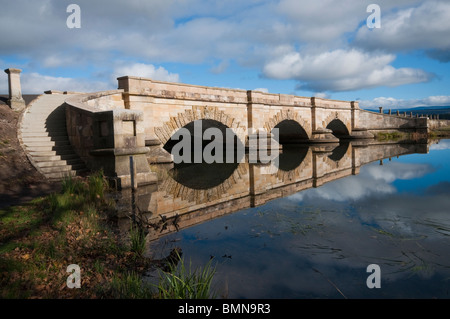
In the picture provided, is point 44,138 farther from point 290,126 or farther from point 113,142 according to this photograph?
point 290,126

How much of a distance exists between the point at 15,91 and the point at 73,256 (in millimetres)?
12422

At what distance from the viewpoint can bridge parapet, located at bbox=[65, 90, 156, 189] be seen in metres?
8.68

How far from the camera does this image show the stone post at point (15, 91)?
13227 mm

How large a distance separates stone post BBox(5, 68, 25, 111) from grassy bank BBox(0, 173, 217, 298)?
884 centimetres

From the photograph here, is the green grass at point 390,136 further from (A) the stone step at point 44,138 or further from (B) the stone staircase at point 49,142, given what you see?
(A) the stone step at point 44,138

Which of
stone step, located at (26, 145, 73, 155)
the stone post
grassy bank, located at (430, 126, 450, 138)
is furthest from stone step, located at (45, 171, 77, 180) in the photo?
grassy bank, located at (430, 126, 450, 138)

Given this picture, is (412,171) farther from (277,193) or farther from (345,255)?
(345,255)

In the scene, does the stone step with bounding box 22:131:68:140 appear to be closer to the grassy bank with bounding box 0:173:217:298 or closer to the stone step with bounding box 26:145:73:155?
the stone step with bounding box 26:145:73:155

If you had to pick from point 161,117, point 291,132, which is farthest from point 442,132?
point 161,117

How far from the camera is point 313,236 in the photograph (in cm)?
548

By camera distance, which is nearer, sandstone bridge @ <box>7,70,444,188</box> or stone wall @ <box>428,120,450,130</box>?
sandstone bridge @ <box>7,70,444,188</box>

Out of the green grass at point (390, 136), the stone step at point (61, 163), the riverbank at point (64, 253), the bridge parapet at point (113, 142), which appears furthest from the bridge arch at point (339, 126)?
the riverbank at point (64, 253)

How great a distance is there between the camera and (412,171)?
543 inches
